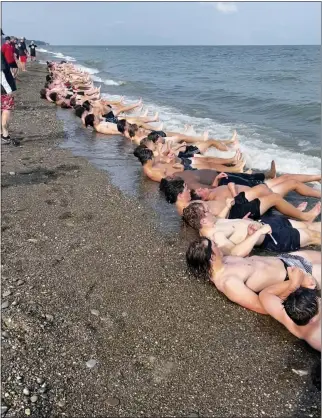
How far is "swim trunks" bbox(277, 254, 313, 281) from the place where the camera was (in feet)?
13.9

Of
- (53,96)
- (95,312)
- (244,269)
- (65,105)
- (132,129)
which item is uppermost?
(53,96)

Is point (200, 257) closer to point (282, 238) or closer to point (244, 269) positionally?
point (244, 269)

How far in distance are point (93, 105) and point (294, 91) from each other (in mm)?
11835

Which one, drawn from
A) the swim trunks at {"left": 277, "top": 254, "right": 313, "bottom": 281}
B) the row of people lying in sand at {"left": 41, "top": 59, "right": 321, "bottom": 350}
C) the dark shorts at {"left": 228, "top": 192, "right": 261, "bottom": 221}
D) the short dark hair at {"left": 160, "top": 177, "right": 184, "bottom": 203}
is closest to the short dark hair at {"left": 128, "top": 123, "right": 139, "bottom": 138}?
the row of people lying in sand at {"left": 41, "top": 59, "right": 321, "bottom": 350}

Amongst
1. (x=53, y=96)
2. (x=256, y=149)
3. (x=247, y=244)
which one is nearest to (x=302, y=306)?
(x=247, y=244)

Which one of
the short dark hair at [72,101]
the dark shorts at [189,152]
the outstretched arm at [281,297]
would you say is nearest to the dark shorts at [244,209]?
the outstretched arm at [281,297]

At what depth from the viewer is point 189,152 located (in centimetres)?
917

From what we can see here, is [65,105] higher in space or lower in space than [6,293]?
higher

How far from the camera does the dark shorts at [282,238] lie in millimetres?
5199

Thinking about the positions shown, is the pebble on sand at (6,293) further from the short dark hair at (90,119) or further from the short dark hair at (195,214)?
the short dark hair at (90,119)

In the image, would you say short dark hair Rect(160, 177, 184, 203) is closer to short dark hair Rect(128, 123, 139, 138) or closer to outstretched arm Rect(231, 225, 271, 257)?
outstretched arm Rect(231, 225, 271, 257)

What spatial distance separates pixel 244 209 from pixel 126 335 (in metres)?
2.67

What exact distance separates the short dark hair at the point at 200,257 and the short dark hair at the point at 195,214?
872mm

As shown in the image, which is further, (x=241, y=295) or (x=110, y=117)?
(x=110, y=117)
